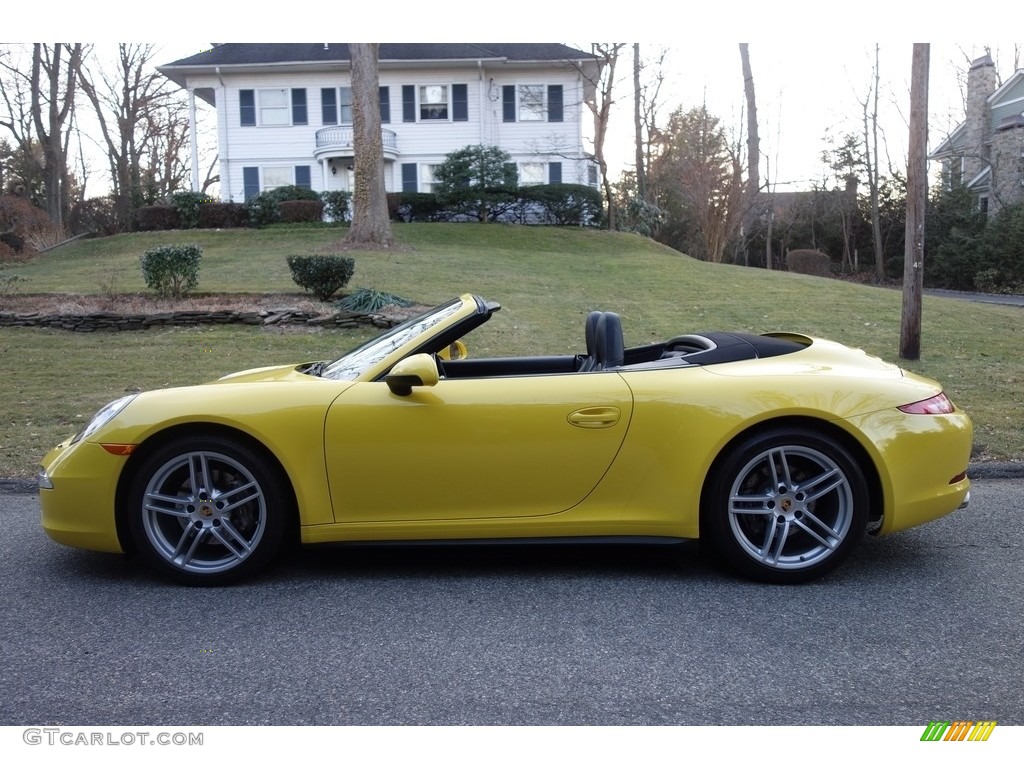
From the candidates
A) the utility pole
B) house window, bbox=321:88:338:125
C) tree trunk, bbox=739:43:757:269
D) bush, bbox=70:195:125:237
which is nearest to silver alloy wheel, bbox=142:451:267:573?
the utility pole

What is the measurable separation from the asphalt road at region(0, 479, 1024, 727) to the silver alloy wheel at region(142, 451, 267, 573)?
0.54 feet

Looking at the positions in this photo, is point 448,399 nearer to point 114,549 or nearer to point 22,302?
point 114,549

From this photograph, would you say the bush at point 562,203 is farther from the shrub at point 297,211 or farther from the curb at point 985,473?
the curb at point 985,473

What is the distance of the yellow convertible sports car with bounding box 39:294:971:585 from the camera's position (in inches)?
149

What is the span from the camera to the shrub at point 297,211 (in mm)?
27250

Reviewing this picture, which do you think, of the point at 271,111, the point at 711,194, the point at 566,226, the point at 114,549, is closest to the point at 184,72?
the point at 271,111

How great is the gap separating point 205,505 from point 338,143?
1171 inches

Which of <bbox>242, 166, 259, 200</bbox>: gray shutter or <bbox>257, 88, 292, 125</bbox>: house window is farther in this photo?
<bbox>242, 166, 259, 200</bbox>: gray shutter

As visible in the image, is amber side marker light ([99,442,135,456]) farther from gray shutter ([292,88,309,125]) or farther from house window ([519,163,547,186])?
gray shutter ([292,88,309,125])

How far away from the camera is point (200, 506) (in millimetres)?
3836

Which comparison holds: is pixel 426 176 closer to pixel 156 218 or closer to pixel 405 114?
pixel 405 114

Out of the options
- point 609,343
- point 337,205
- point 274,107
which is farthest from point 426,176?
point 609,343

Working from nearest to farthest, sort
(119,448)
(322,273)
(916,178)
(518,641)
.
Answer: (518,641) < (119,448) < (916,178) < (322,273)

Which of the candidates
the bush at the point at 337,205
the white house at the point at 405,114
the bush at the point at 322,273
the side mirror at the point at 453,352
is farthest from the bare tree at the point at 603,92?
the side mirror at the point at 453,352
